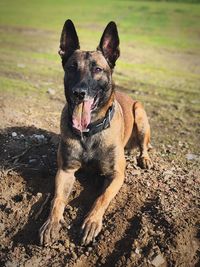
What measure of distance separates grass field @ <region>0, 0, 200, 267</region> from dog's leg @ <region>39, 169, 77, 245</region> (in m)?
0.13

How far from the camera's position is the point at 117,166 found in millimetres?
4820

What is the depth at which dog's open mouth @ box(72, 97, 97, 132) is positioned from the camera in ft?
15.0

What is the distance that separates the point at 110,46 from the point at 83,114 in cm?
97

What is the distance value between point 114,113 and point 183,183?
124cm

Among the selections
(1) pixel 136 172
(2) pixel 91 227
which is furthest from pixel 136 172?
(2) pixel 91 227

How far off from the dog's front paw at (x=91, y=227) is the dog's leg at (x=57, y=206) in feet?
0.96

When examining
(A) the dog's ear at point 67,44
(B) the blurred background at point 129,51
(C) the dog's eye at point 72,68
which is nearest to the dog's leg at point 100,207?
(C) the dog's eye at point 72,68

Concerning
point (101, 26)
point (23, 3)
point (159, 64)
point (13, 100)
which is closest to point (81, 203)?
point (13, 100)

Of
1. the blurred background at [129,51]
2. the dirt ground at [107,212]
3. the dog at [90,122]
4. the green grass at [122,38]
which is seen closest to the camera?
the dirt ground at [107,212]

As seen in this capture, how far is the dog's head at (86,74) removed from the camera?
4547 mm

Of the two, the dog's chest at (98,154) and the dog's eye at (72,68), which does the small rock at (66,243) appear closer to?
the dog's chest at (98,154)

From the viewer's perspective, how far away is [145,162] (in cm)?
557

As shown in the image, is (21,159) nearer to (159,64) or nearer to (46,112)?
(46,112)

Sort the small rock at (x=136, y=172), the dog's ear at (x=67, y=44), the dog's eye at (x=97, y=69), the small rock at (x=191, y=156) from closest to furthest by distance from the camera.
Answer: the dog's eye at (x=97, y=69) < the dog's ear at (x=67, y=44) < the small rock at (x=136, y=172) < the small rock at (x=191, y=156)
